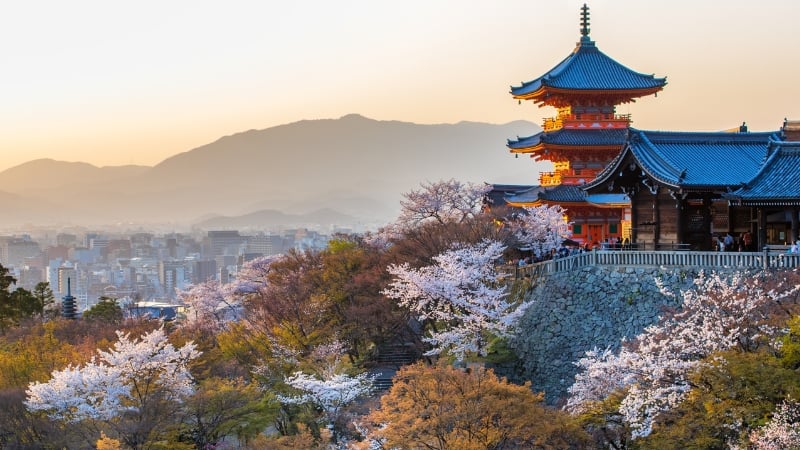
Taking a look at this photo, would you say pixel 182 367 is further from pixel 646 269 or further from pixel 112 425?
pixel 646 269

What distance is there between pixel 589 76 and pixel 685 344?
71.9ft

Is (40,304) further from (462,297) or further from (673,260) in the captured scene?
(673,260)

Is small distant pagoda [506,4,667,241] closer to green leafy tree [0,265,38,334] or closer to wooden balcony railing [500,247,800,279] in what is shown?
wooden balcony railing [500,247,800,279]

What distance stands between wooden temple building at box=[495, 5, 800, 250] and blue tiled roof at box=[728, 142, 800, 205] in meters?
0.03

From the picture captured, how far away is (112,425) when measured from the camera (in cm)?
2873

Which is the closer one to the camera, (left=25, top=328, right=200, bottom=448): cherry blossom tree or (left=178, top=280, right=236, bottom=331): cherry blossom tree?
(left=25, top=328, right=200, bottom=448): cherry blossom tree

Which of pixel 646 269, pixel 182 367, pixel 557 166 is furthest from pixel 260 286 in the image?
pixel 646 269

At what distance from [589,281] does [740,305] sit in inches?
356

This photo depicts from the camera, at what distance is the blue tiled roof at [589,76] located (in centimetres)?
4294

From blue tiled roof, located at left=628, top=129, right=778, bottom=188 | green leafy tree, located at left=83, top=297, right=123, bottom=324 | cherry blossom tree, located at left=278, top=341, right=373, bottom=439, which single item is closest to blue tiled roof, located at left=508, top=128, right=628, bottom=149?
blue tiled roof, located at left=628, top=129, right=778, bottom=188

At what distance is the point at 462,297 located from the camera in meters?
34.1

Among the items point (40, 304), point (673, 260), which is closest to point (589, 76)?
point (673, 260)

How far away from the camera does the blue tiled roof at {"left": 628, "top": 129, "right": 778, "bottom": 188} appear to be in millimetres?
32375

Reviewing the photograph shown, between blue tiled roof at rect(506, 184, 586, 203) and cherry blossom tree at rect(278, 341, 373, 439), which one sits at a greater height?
blue tiled roof at rect(506, 184, 586, 203)
